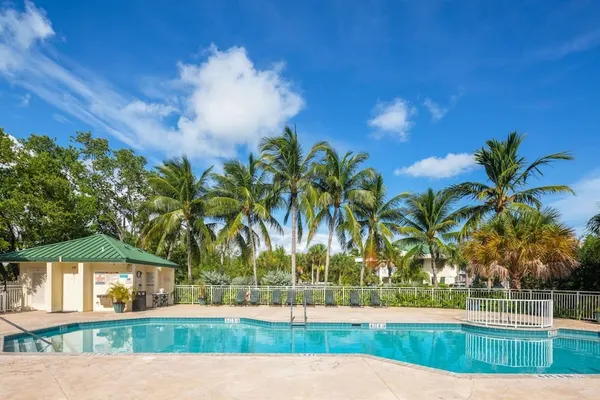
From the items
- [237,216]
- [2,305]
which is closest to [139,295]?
[2,305]

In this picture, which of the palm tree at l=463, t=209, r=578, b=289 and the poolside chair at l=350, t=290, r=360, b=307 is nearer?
the palm tree at l=463, t=209, r=578, b=289

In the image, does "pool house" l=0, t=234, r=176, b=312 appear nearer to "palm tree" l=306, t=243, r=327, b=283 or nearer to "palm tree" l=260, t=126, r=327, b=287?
"palm tree" l=260, t=126, r=327, b=287

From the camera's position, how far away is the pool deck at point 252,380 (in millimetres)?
5582

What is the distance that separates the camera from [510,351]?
1037 centimetres

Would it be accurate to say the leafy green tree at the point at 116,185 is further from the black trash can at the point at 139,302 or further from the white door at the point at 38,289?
the black trash can at the point at 139,302

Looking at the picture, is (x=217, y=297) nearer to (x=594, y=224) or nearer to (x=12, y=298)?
(x=12, y=298)

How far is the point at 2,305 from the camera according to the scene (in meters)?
15.8

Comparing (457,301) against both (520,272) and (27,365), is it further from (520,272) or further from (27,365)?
(27,365)

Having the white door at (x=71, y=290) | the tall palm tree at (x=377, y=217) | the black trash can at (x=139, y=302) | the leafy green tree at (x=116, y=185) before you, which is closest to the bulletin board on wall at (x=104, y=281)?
the white door at (x=71, y=290)

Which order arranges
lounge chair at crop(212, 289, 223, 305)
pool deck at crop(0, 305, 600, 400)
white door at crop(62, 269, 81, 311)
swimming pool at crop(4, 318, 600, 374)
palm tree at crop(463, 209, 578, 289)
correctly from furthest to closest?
1. lounge chair at crop(212, 289, 223, 305)
2. white door at crop(62, 269, 81, 311)
3. palm tree at crop(463, 209, 578, 289)
4. swimming pool at crop(4, 318, 600, 374)
5. pool deck at crop(0, 305, 600, 400)

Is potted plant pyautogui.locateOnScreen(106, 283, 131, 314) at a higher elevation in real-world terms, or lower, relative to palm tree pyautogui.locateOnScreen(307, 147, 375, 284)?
lower

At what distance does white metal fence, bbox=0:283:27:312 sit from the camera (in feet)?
52.0

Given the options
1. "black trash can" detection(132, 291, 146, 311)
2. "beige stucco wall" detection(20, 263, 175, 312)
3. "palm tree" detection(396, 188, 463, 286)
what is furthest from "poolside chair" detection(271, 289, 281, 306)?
"palm tree" detection(396, 188, 463, 286)

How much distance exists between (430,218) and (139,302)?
15.8 metres
